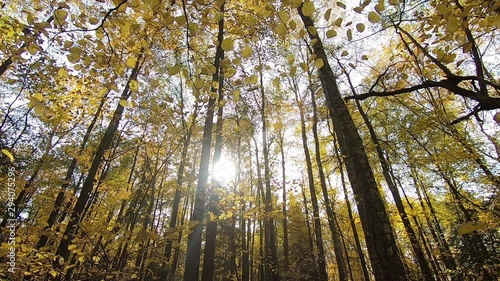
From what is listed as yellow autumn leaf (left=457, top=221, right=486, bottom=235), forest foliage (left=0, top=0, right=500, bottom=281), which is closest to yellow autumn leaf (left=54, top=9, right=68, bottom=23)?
forest foliage (left=0, top=0, right=500, bottom=281)

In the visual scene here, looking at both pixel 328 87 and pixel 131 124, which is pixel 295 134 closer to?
pixel 131 124

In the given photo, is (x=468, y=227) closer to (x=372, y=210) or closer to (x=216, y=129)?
(x=372, y=210)

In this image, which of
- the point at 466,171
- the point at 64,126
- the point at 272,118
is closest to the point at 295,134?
the point at 272,118

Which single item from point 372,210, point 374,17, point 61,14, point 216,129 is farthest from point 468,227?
point 216,129

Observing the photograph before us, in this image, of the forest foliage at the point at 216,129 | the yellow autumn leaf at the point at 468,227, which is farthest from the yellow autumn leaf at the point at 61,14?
the yellow autumn leaf at the point at 468,227

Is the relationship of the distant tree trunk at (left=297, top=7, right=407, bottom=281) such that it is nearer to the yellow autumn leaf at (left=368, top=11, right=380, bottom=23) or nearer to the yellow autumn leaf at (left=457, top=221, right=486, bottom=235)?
the yellow autumn leaf at (left=368, top=11, right=380, bottom=23)

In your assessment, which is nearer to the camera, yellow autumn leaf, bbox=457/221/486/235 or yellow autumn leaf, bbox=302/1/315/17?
yellow autumn leaf, bbox=457/221/486/235

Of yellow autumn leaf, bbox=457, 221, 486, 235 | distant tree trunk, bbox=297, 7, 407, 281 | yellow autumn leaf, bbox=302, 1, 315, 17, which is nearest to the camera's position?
yellow autumn leaf, bbox=457, 221, 486, 235

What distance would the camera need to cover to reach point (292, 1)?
1593 millimetres

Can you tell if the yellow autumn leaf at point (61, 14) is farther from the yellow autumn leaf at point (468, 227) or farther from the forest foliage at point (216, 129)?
the yellow autumn leaf at point (468, 227)

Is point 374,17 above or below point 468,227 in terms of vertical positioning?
above

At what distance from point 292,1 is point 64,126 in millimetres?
13691

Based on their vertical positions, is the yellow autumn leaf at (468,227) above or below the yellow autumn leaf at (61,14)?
below

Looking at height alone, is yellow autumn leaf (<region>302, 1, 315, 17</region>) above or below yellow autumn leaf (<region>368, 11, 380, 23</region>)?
below
